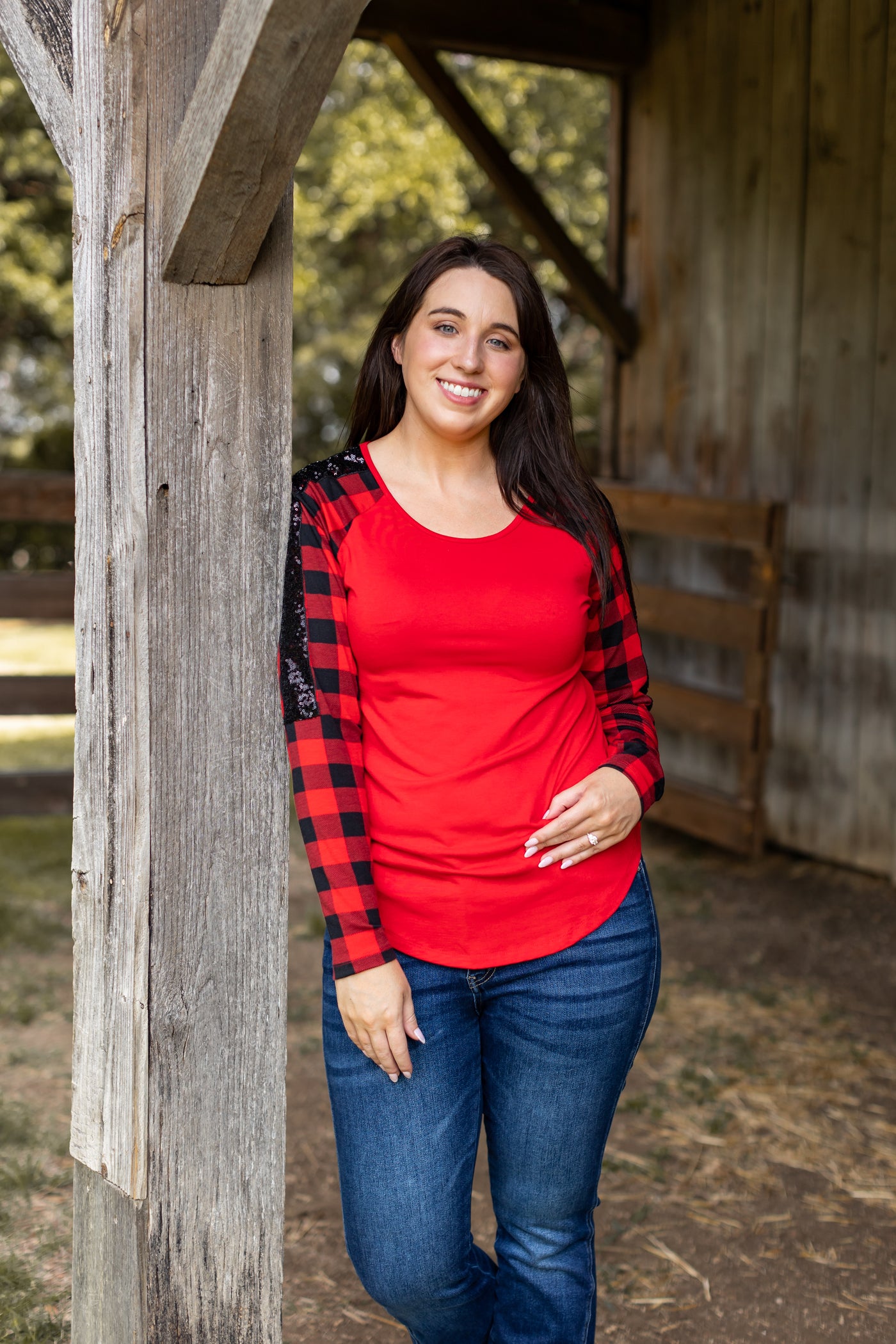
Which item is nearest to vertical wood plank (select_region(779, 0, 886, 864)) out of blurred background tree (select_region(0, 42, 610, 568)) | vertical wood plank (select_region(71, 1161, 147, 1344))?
vertical wood plank (select_region(71, 1161, 147, 1344))

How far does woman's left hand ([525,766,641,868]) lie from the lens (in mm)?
1730

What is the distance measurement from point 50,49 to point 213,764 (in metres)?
0.95

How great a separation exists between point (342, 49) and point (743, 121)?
464 cm

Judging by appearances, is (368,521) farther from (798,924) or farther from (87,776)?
(798,924)

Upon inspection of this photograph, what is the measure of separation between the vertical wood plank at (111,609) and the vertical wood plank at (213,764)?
20 mm

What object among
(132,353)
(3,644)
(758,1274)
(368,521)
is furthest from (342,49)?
(3,644)

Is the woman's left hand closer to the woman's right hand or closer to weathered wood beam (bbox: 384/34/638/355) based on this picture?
the woman's right hand

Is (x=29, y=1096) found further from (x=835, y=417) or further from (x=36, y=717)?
(x=36, y=717)

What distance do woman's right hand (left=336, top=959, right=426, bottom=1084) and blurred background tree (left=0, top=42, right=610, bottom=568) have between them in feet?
36.4

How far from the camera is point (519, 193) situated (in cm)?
586

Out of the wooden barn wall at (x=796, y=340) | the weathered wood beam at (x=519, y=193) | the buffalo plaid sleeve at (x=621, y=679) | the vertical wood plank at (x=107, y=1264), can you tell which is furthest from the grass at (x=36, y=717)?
the buffalo plaid sleeve at (x=621, y=679)

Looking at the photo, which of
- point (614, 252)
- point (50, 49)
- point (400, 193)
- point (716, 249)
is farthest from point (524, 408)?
point (400, 193)

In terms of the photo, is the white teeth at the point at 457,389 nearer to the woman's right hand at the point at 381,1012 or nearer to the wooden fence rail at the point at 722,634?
the woman's right hand at the point at 381,1012

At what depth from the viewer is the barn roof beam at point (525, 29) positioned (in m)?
5.39
